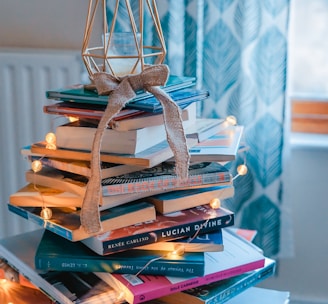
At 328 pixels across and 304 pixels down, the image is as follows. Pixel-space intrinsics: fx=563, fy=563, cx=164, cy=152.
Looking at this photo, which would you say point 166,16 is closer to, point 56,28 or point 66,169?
point 56,28

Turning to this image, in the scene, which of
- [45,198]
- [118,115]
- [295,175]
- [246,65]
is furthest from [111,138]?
[295,175]

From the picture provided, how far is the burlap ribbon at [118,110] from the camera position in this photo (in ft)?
2.49

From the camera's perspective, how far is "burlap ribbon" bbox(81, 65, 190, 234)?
0.76 m

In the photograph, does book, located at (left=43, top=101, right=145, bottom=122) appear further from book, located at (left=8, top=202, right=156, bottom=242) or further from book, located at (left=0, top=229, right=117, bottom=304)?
book, located at (left=0, top=229, right=117, bottom=304)

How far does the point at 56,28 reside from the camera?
4.74 feet

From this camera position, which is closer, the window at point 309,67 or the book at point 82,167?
the book at point 82,167

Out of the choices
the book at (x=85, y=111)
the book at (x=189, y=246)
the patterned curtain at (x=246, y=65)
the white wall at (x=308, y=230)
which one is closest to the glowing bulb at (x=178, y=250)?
the book at (x=189, y=246)

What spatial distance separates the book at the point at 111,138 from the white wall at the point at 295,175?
0.64 metres

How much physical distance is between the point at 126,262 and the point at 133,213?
7cm

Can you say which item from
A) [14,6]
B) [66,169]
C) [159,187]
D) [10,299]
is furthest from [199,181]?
[14,6]

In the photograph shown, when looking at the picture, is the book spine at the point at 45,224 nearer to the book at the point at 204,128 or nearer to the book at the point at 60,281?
the book at the point at 60,281

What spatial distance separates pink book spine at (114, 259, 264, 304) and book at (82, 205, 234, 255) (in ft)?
0.17

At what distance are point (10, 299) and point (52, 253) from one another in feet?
0.41

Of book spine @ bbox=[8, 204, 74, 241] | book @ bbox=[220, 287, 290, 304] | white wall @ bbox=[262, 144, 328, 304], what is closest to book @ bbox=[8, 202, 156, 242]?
book spine @ bbox=[8, 204, 74, 241]
